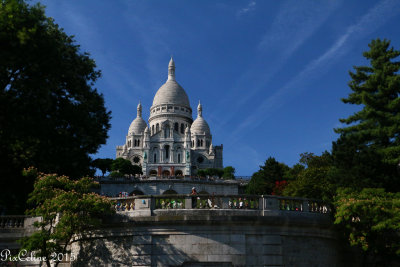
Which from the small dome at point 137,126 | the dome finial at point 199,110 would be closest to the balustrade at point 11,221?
the small dome at point 137,126

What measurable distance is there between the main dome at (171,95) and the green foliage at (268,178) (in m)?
78.6

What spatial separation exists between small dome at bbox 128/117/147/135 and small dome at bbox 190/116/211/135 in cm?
1648

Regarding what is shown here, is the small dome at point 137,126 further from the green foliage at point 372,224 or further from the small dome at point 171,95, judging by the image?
the green foliage at point 372,224

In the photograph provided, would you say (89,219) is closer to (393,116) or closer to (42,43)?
(42,43)

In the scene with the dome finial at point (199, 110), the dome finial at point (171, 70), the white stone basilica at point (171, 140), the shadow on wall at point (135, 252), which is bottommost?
the shadow on wall at point (135, 252)

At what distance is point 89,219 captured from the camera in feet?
→ 54.7

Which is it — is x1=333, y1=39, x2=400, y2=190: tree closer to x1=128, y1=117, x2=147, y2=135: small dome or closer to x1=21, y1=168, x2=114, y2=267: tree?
x1=21, y1=168, x2=114, y2=267: tree

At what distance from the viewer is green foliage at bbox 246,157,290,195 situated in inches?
2279

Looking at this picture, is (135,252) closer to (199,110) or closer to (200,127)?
(200,127)

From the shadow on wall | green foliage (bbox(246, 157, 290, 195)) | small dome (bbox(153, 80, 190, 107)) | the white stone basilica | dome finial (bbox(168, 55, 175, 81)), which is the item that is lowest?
the shadow on wall

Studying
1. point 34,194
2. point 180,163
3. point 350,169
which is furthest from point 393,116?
point 180,163

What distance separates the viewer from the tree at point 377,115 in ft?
100

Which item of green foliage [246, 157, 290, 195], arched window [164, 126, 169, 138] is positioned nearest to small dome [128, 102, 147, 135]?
arched window [164, 126, 169, 138]

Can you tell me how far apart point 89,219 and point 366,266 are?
12.4m
